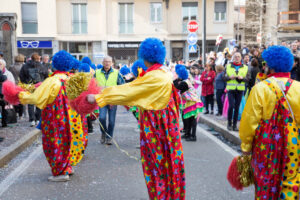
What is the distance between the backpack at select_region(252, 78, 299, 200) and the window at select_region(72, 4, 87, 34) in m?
30.0

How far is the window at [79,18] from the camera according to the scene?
3150 cm

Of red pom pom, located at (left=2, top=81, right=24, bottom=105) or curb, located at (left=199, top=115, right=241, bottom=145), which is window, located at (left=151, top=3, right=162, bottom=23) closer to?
curb, located at (left=199, top=115, right=241, bottom=145)

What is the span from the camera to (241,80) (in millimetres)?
8312

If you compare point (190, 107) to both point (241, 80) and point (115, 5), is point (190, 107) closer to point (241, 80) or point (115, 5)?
point (241, 80)

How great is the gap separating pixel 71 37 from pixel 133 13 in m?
6.00

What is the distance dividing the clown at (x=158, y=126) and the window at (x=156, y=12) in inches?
1149

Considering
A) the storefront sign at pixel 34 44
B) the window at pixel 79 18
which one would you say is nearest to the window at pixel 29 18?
the storefront sign at pixel 34 44

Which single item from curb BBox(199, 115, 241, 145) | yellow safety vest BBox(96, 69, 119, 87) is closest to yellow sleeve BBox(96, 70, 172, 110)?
yellow safety vest BBox(96, 69, 119, 87)

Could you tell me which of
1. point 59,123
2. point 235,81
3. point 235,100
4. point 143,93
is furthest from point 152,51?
point 235,100

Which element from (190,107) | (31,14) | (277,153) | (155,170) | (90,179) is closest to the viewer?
(277,153)

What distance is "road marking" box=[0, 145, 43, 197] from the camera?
5145 millimetres

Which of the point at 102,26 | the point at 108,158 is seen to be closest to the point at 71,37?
the point at 102,26

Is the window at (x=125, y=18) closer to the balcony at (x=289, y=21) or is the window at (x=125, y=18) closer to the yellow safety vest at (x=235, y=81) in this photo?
the balcony at (x=289, y=21)

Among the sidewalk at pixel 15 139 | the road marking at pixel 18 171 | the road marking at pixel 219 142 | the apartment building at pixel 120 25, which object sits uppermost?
the apartment building at pixel 120 25
